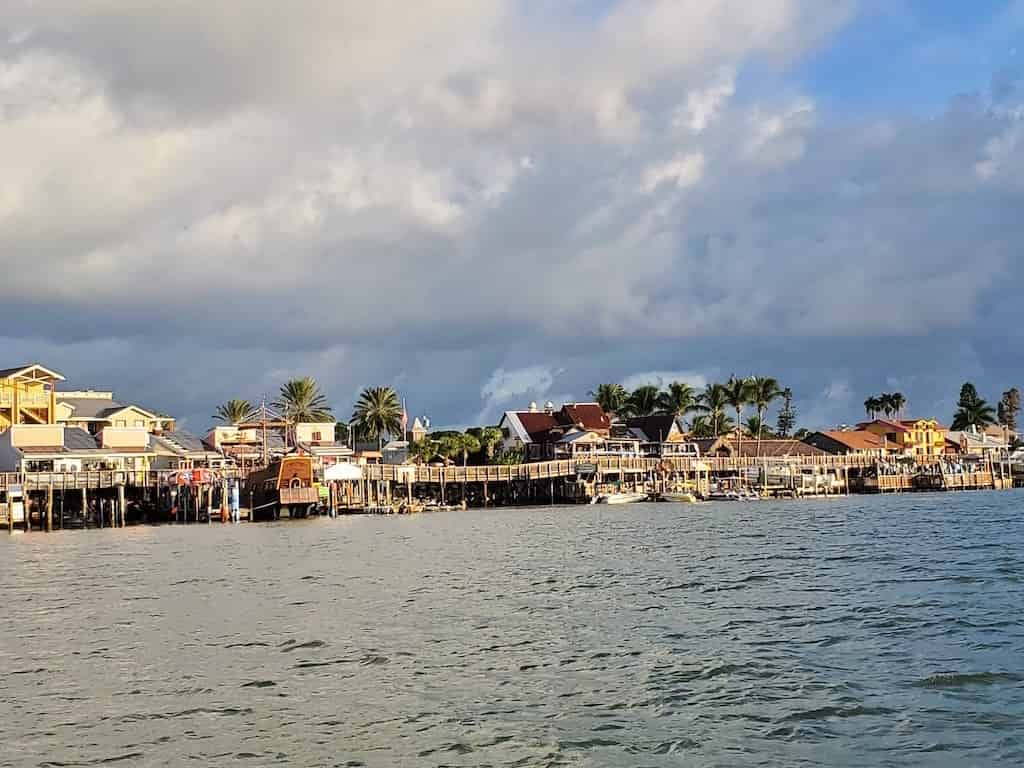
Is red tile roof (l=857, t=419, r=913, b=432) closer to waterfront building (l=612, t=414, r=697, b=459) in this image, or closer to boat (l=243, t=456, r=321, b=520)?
waterfront building (l=612, t=414, r=697, b=459)

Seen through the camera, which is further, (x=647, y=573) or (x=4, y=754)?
(x=647, y=573)

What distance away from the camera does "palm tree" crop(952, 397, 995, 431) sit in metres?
168

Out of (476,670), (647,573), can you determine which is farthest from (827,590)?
(476,670)

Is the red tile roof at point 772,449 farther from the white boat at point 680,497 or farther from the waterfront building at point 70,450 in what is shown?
the waterfront building at point 70,450

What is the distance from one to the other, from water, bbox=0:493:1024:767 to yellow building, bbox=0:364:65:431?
57.1m

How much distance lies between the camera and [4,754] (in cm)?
1334

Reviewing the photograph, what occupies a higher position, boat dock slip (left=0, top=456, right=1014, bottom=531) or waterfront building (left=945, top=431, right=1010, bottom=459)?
waterfront building (left=945, top=431, right=1010, bottom=459)

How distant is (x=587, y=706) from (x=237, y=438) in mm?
99761

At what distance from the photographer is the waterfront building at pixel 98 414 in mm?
100750

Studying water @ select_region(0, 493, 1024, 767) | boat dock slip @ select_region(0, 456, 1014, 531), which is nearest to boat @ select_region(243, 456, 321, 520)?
boat dock slip @ select_region(0, 456, 1014, 531)

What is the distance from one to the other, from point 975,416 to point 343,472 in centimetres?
11688

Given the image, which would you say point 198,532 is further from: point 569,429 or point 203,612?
point 569,429

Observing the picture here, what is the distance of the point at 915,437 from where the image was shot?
453 ft

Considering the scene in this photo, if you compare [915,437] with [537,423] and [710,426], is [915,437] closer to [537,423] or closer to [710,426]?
[710,426]
